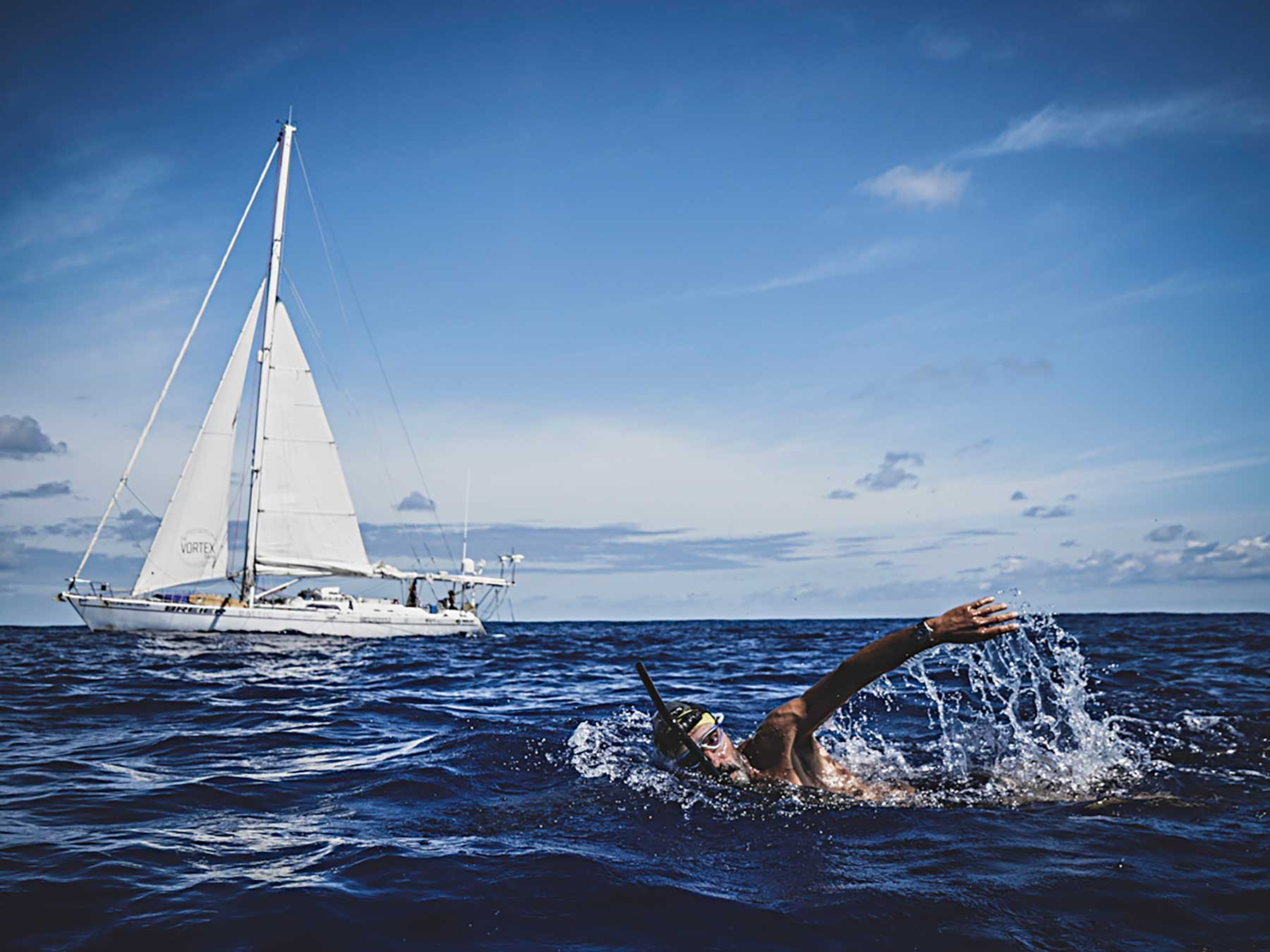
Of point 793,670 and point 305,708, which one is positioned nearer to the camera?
point 305,708

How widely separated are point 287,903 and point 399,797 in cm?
245

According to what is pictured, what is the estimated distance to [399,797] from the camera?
22.3ft

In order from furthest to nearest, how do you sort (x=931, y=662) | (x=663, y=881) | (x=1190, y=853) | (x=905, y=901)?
(x=931, y=662), (x=1190, y=853), (x=663, y=881), (x=905, y=901)

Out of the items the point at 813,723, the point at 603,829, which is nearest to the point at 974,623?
the point at 813,723

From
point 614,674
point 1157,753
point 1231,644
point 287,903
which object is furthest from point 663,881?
→ point 1231,644

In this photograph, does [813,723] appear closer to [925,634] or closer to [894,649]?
[894,649]

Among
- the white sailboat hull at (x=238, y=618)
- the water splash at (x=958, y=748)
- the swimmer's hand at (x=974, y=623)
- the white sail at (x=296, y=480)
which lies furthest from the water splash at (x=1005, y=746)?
the white sail at (x=296, y=480)

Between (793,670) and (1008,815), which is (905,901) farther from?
(793,670)

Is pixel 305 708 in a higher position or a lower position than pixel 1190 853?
lower

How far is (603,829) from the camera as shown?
5.91 m

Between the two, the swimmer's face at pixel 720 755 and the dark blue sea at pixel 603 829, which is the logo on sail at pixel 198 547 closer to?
the dark blue sea at pixel 603 829

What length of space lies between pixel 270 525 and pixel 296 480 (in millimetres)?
2147

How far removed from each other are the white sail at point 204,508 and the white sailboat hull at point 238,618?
1294mm

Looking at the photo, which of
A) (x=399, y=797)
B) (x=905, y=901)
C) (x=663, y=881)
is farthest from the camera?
(x=399, y=797)
